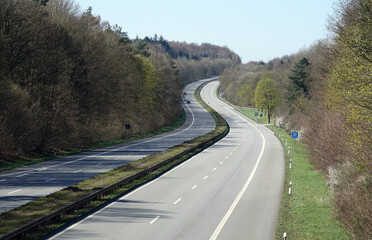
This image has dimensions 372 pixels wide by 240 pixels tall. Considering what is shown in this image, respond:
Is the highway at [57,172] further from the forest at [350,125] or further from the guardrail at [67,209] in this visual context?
the forest at [350,125]

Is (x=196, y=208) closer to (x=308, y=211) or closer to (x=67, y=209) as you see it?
(x=308, y=211)

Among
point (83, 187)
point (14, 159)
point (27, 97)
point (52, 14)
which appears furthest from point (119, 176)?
point (52, 14)

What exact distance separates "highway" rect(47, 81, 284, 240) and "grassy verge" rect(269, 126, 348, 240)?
550 millimetres

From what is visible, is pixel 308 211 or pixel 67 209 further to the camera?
pixel 308 211

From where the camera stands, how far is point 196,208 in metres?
22.4

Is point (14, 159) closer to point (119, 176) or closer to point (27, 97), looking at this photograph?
point (27, 97)

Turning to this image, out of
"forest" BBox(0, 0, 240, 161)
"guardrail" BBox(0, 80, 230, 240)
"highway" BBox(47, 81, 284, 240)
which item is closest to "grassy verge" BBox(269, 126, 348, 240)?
"highway" BBox(47, 81, 284, 240)

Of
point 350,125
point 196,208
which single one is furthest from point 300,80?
point 196,208

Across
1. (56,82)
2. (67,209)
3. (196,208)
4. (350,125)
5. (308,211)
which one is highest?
(56,82)

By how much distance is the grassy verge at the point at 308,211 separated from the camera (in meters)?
17.7

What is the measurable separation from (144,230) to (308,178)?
54.3ft

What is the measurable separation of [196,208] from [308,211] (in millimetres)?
5196

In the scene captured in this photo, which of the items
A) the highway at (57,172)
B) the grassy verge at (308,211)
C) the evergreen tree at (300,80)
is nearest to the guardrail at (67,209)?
the highway at (57,172)

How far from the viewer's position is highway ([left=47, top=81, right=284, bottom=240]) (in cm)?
1773
